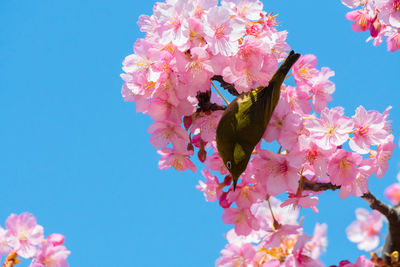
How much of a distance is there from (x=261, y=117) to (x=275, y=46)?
1.64ft

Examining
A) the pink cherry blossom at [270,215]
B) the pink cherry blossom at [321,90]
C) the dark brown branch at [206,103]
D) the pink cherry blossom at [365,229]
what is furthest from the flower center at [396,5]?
the pink cherry blossom at [365,229]

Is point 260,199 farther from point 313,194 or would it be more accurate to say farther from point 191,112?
point 191,112

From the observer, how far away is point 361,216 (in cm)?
406

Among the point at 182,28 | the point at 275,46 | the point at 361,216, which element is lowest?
the point at 182,28

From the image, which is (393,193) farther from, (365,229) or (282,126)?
(282,126)

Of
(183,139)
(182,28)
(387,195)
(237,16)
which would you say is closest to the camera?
(182,28)

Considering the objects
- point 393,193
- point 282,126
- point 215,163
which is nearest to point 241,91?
point 282,126

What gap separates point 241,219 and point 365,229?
1878 millimetres

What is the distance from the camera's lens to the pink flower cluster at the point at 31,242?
2816 mm

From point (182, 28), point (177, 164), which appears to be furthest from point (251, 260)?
point (182, 28)

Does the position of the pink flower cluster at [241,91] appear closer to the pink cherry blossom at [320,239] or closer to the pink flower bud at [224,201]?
the pink flower bud at [224,201]

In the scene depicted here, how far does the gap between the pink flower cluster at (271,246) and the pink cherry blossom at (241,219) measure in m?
0.16

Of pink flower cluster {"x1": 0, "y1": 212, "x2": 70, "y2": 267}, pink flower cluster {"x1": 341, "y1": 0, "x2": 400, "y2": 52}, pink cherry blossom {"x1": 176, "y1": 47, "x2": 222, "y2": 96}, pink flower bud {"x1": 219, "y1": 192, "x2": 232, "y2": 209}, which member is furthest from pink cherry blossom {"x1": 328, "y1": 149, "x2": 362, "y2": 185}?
pink flower cluster {"x1": 0, "y1": 212, "x2": 70, "y2": 267}

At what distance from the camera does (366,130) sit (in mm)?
2229
